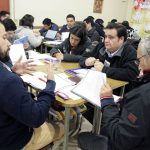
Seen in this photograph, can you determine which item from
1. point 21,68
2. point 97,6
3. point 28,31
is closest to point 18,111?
point 21,68

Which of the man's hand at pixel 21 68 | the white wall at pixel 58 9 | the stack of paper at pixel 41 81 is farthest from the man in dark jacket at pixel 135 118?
the white wall at pixel 58 9

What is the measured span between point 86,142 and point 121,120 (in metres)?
0.27

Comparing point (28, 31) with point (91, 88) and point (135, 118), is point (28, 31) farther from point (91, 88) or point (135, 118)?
point (135, 118)

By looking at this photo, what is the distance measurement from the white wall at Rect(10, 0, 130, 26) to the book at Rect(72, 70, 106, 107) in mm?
4413

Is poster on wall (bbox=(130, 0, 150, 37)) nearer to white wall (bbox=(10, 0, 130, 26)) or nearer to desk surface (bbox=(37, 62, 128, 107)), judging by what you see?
white wall (bbox=(10, 0, 130, 26))

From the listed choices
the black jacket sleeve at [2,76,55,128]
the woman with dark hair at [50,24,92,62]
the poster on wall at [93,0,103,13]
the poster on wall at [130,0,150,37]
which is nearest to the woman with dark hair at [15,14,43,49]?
the woman with dark hair at [50,24,92,62]

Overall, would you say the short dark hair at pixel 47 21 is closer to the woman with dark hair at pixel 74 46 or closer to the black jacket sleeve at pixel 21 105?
the woman with dark hair at pixel 74 46

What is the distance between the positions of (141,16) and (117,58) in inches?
222

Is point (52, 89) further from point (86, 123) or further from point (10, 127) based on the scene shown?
point (86, 123)

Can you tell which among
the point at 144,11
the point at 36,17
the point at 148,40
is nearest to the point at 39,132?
the point at 148,40

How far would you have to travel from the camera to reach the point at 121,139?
1116mm

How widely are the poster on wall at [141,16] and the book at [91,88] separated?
5.84 m

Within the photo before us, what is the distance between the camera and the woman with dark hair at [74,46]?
8.65ft

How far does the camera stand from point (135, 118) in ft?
3.43
